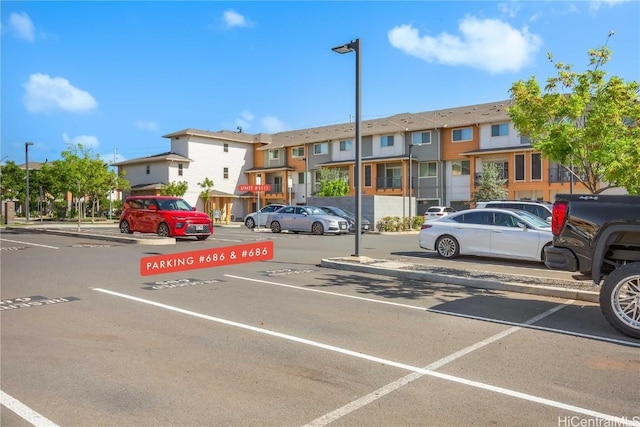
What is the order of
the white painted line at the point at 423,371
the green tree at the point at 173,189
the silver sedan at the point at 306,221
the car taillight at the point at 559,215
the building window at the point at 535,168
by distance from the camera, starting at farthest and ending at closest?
the green tree at the point at 173,189 < the building window at the point at 535,168 < the silver sedan at the point at 306,221 < the car taillight at the point at 559,215 < the white painted line at the point at 423,371

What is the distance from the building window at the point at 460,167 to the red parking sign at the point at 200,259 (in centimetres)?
2933

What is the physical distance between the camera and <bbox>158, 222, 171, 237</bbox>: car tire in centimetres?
1942

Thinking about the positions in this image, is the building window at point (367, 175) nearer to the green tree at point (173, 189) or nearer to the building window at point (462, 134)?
the building window at point (462, 134)

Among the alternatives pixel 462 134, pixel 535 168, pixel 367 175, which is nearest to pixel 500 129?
pixel 462 134

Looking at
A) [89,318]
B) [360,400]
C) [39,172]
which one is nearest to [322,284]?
[89,318]

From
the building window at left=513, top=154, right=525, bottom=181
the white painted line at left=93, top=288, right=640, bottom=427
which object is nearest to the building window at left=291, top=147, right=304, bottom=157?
the building window at left=513, top=154, right=525, bottom=181

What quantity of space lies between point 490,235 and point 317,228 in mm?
12794

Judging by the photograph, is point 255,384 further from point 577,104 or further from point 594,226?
point 577,104

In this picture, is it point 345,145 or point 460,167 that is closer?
point 460,167

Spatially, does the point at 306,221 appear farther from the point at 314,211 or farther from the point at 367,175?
the point at 367,175

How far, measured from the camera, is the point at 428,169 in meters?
43.6

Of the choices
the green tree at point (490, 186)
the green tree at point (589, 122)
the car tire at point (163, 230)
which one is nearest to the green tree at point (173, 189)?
the green tree at point (490, 186)

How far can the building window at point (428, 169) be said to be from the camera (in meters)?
43.2

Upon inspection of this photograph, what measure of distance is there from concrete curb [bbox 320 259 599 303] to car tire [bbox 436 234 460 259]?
2900 millimetres
